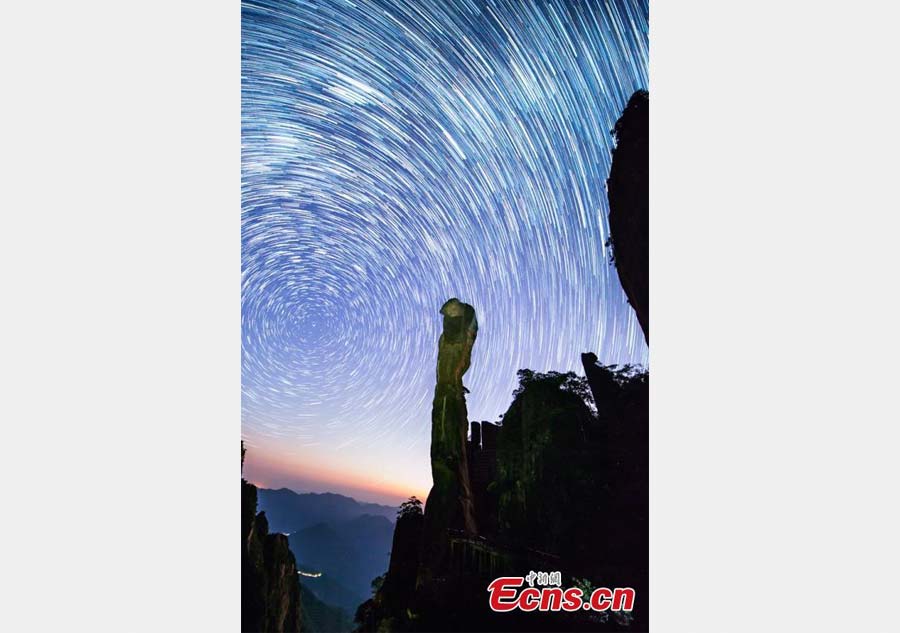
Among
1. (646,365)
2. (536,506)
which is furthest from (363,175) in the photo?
(536,506)

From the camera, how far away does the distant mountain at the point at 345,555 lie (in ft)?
22.9

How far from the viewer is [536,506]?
7.13 m

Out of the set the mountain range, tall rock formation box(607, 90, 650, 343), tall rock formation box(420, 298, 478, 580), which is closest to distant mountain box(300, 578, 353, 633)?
the mountain range

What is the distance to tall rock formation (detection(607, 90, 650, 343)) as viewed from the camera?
671 centimetres

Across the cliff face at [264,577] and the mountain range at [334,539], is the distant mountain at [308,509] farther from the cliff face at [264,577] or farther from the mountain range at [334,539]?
the cliff face at [264,577]

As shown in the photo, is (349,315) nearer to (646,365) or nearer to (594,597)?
(646,365)

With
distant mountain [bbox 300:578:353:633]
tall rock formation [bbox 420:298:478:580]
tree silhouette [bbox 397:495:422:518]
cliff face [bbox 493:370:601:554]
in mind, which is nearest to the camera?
distant mountain [bbox 300:578:353:633]

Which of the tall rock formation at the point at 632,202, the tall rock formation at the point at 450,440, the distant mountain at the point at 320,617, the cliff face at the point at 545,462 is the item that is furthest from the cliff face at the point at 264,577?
the tall rock formation at the point at 632,202

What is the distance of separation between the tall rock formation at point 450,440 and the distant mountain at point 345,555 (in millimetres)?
549

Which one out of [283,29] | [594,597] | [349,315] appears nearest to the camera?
[594,597]

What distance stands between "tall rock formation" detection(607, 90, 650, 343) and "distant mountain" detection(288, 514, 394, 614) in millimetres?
3891

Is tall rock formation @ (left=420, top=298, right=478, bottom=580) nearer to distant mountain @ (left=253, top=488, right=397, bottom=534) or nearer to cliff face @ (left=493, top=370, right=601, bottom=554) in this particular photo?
cliff face @ (left=493, top=370, right=601, bottom=554)

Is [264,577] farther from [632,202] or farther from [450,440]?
→ [632,202]

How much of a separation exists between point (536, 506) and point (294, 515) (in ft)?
9.26
